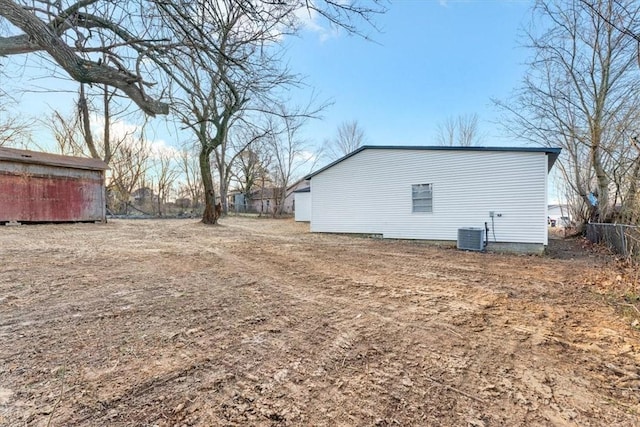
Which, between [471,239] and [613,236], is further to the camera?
[471,239]

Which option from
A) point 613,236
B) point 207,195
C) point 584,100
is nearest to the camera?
point 613,236

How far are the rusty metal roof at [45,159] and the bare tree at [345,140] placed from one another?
21.5 m

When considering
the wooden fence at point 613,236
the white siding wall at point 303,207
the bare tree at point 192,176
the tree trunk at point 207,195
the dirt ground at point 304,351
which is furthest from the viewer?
the bare tree at point 192,176

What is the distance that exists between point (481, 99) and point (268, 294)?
1454cm

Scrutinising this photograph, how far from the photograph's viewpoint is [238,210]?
115 ft

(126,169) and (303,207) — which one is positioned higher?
(126,169)

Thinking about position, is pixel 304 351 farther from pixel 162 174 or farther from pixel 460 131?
pixel 162 174

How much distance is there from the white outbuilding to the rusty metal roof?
9034 mm

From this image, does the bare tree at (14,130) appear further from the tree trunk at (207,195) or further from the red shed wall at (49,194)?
the tree trunk at (207,195)

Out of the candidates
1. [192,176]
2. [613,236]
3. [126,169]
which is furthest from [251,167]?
[613,236]

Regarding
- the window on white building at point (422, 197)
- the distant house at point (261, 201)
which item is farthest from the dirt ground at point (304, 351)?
the distant house at point (261, 201)

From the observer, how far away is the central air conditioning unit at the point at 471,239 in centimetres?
887

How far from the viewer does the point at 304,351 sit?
2.26 m

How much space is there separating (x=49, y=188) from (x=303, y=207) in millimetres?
14018
